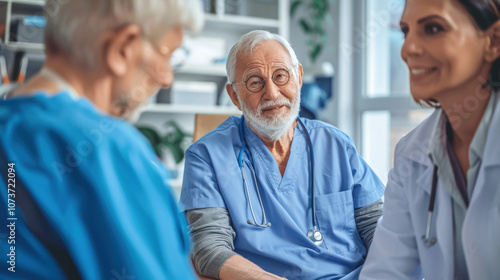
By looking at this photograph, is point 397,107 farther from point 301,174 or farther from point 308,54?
point 301,174

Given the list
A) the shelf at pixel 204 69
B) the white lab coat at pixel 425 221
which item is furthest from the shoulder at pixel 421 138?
the shelf at pixel 204 69

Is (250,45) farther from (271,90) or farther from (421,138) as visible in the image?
(421,138)

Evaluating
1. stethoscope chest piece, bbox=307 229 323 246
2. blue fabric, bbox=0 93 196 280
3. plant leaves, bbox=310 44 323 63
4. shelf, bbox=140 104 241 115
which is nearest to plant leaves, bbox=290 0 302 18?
plant leaves, bbox=310 44 323 63

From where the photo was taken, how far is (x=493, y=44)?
0.88m

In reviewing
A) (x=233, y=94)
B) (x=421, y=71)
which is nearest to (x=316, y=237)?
(x=233, y=94)

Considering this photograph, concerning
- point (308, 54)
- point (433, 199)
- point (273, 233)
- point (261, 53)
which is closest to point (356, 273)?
point (273, 233)

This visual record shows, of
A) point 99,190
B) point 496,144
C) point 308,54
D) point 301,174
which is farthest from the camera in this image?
point 308,54

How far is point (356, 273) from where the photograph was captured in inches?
53.4

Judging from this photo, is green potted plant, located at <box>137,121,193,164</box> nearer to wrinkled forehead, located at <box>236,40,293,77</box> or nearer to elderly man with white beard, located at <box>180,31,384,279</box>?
elderly man with white beard, located at <box>180,31,384,279</box>

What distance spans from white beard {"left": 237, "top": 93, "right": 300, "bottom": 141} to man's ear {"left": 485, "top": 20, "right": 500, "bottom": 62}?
0.72 m

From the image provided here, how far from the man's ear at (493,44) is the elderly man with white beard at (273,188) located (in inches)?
26.5

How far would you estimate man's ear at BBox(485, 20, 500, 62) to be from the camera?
0.87 metres

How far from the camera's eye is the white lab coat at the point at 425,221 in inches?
34.7

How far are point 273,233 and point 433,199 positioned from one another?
0.53 metres
